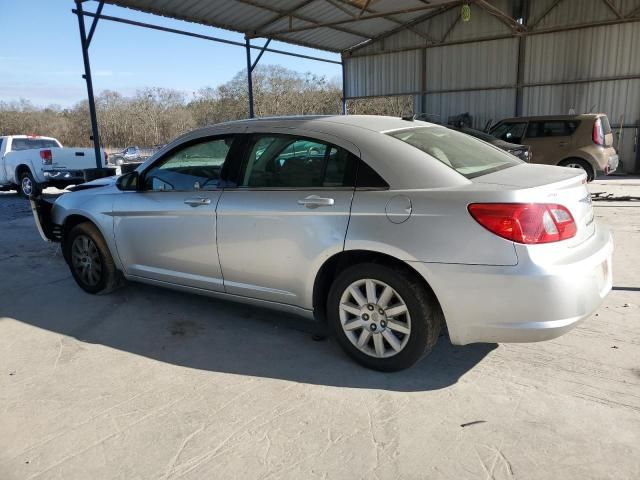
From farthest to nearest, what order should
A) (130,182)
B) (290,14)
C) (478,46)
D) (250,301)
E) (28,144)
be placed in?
(478,46) < (290,14) < (28,144) < (130,182) < (250,301)

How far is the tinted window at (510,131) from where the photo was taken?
494 inches

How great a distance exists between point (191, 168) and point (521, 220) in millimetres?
2648

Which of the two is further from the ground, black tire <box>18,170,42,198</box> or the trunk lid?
the trunk lid

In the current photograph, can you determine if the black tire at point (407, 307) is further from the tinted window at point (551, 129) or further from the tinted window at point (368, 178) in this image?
the tinted window at point (551, 129)

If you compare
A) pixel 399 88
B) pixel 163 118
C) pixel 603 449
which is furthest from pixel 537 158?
pixel 163 118

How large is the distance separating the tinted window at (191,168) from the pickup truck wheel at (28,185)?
33.4 ft

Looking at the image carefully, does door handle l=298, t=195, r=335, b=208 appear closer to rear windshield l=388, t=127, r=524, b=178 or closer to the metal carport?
rear windshield l=388, t=127, r=524, b=178

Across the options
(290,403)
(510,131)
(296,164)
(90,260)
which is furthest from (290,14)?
(290,403)

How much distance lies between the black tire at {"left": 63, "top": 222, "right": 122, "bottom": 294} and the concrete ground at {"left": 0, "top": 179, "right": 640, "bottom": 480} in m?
0.51

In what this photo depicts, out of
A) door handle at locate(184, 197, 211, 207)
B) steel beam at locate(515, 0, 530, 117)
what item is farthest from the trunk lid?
steel beam at locate(515, 0, 530, 117)

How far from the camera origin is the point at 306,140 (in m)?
3.54

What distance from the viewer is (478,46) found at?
18.1 m

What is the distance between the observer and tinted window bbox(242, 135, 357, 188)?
3346mm

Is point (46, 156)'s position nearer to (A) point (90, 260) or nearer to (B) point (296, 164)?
(A) point (90, 260)
